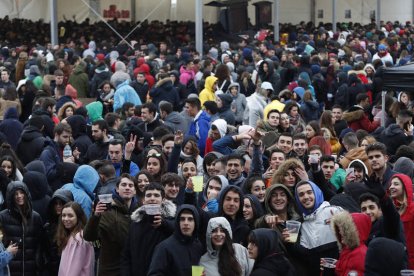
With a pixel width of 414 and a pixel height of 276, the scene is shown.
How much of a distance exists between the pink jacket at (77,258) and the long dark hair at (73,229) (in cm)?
8

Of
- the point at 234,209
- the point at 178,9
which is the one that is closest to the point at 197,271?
the point at 234,209

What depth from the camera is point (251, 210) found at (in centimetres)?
838

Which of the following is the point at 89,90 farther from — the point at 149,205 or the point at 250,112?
the point at 149,205

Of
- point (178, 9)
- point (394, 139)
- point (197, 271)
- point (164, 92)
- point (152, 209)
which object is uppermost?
point (178, 9)

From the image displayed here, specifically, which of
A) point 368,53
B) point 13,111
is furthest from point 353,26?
point 13,111

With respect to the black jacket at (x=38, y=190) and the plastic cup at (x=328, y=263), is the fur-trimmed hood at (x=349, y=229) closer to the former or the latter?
the plastic cup at (x=328, y=263)

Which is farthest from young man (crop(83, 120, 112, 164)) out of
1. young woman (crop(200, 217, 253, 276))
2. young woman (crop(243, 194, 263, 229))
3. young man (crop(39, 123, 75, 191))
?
young woman (crop(200, 217, 253, 276))

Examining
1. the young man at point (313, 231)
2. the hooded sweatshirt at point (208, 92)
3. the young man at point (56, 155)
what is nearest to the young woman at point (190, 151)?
the young man at point (56, 155)

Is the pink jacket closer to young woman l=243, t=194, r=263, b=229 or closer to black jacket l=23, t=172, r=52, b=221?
black jacket l=23, t=172, r=52, b=221

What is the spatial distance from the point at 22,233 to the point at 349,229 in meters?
2.79

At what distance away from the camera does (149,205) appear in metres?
7.83

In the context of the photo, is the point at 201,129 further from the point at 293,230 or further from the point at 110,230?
the point at 293,230

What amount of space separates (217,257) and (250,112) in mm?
7919

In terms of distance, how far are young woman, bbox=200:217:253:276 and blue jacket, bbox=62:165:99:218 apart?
6.75 ft
